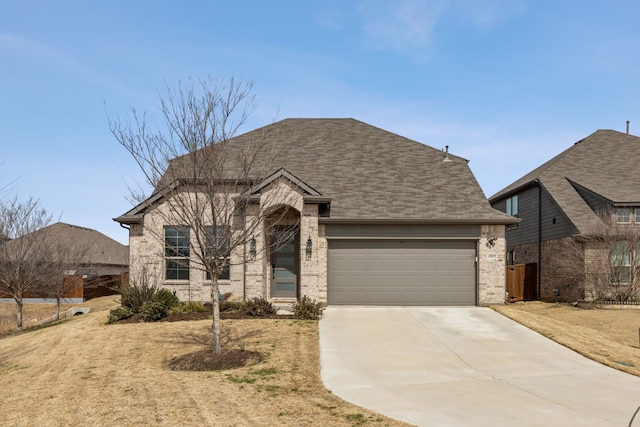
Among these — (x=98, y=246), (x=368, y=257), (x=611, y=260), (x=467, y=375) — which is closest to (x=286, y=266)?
(x=368, y=257)

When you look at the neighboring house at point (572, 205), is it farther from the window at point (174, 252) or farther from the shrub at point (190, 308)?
the window at point (174, 252)

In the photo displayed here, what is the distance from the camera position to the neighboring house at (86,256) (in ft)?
78.4

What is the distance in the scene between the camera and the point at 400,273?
1894 centimetres

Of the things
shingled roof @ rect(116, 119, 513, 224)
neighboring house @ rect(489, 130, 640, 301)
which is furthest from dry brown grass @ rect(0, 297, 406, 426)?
neighboring house @ rect(489, 130, 640, 301)

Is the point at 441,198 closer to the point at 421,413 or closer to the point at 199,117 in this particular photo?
the point at 199,117

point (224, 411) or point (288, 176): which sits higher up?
point (288, 176)

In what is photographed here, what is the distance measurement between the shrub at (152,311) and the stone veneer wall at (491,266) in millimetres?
11192

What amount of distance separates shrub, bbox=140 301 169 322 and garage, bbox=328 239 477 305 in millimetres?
5998

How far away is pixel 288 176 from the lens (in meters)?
18.0

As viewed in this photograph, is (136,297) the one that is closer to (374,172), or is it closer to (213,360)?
(213,360)

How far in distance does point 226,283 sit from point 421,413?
12.4 metres

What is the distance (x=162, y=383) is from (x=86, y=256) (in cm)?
3028

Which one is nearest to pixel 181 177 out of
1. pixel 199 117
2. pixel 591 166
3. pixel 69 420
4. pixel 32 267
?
pixel 199 117

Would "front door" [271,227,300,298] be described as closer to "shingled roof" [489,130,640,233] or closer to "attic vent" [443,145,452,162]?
"attic vent" [443,145,452,162]
